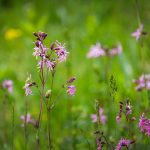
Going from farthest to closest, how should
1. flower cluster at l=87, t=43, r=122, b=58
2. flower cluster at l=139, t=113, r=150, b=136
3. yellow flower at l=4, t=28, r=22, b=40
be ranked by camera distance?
1. yellow flower at l=4, t=28, r=22, b=40
2. flower cluster at l=87, t=43, r=122, b=58
3. flower cluster at l=139, t=113, r=150, b=136

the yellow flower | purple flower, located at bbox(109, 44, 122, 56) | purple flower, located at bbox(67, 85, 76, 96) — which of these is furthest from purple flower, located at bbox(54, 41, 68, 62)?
the yellow flower

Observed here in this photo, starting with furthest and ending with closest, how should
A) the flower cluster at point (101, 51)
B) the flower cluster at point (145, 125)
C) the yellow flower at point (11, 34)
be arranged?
the yellow flower at point (11, 34) < the flower cluster at point (101, 51) < the flower cluster at point (145, 125)

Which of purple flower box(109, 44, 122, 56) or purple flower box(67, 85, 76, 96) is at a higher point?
purple flower box(109, 44, 122, 56)

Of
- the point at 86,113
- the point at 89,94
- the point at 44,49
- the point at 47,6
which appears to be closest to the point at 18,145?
the point at 86,113

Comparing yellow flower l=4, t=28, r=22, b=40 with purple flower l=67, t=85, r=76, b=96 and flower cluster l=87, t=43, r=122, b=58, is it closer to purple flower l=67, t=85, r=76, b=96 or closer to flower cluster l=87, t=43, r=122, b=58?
flower cluster l=87, t=43, r=122, b=58

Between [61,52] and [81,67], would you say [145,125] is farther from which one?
[81,67]

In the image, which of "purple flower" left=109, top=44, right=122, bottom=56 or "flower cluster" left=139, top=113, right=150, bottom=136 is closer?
"flower cluster" left=139, top=113, right=150, bottom=136

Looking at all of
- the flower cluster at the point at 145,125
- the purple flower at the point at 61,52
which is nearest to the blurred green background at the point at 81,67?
the flower cluster at the point at 145,125

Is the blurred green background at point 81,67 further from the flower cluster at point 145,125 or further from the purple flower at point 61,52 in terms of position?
the purple flower at point 61,52

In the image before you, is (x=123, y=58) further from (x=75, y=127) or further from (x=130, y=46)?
(x=75, y=127)
